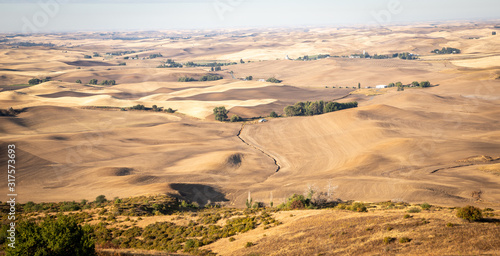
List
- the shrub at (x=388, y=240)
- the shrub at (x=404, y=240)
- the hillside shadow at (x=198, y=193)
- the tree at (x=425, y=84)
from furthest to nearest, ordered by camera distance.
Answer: the tree at (x=425, y=84) < the hillside shadow at (x=198, y=193) < the shrub at (x=388, y=240) < the shrub at (x=404, y=240)

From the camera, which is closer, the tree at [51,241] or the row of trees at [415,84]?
the tree at [51,241]

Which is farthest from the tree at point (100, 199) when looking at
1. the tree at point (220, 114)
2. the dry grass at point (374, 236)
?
the tree at point (220, 114)

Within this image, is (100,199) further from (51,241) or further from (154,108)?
(154,108)

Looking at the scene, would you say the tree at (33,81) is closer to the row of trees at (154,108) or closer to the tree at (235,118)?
the row of trees at (154,108)

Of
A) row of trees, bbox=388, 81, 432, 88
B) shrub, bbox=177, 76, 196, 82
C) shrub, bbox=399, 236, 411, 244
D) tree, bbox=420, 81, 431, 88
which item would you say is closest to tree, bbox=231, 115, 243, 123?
row of trees, bbox=388, 81, 432, 88

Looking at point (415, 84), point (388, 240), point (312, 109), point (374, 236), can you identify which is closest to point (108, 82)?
point (312, 109)

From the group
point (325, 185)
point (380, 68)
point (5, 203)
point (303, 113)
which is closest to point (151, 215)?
point (5, 203)

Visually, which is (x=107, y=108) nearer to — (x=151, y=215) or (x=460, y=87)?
(x=151, y=215)
